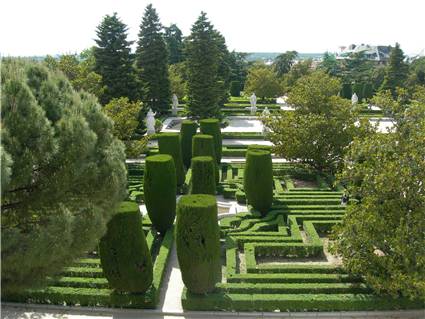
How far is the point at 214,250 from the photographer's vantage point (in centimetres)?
1218

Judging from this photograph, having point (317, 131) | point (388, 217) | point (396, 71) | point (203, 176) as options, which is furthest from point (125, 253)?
point (396, 71)

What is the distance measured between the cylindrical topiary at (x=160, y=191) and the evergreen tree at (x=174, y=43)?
50.2 m

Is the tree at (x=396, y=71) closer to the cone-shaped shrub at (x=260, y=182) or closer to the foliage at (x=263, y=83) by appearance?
the foliage at (x=263, y=83)

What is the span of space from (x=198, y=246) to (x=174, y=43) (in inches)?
2239

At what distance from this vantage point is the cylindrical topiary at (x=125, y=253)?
11688mm

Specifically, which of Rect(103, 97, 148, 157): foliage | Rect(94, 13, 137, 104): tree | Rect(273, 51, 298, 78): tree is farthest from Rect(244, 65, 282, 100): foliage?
Rect(103, 97, 148, 157): foliage

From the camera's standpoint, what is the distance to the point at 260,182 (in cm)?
1833

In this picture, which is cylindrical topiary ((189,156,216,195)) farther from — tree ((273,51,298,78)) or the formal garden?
tree ((273,51,298,78))

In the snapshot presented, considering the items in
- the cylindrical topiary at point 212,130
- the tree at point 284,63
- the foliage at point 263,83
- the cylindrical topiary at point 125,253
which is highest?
the tree at point 284,63

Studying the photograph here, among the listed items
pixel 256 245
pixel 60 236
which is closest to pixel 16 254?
pixel 60 236

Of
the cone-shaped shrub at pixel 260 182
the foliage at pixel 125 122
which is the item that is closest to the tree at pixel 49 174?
the cone-shaped shrub at pixel 260 182

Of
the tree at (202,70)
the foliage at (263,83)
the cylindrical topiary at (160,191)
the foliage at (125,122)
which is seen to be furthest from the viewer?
the foliage at (263,83)

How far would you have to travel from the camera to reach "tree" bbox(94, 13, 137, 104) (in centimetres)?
3303

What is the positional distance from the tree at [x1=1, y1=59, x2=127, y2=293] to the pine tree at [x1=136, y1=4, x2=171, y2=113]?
3243cm
